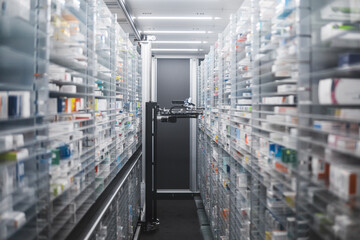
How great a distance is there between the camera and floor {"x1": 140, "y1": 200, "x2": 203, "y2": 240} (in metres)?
5.94

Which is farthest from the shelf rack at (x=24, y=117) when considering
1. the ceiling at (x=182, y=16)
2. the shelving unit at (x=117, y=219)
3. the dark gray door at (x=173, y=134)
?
the dark gray door at (x=173, y=134)

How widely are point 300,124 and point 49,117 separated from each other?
1468 mm

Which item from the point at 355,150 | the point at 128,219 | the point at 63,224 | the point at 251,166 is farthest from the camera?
the point at 128,219

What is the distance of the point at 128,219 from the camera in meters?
4.52

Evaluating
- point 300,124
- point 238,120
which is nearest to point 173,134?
point 238,120

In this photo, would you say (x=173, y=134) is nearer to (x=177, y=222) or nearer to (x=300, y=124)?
(x=177, y=222)

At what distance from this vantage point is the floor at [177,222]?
594 cm

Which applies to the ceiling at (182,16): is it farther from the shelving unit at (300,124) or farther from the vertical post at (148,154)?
the shelving unit at (300,124)

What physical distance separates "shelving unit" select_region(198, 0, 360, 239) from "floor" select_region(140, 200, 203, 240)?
319cm

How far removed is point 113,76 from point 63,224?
2055mm

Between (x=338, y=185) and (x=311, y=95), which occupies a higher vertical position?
(x=311, y=95)

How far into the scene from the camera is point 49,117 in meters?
1.89

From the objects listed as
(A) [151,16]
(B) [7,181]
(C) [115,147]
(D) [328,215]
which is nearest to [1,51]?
(B) [7,181]

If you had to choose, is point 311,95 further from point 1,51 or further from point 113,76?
point 113,76
